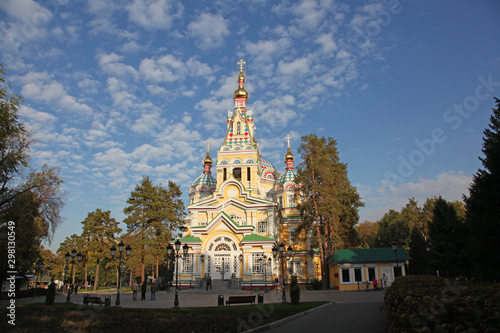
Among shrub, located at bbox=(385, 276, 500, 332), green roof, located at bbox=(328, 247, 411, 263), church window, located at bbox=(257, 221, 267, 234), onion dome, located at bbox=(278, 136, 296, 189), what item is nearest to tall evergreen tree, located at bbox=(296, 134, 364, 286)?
green roof, located at bbox=(328, 247, 411, 263)

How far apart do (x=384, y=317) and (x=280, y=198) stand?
35.5 m

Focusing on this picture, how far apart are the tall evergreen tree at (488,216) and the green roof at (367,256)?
16.5 metres

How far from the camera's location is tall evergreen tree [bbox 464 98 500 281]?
13947mm

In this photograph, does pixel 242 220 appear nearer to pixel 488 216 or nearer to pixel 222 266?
pixel 222 266

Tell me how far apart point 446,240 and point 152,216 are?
102 ft

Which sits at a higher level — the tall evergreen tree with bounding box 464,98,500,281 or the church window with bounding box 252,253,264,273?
the tall evergreen tree with bounding box 464,98,500,281

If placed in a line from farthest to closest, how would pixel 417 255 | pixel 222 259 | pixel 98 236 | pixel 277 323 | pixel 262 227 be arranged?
pixel 98 236 < pixel 262 227 < pixel 222 259 < pixel 417 255 < pixel 277 323

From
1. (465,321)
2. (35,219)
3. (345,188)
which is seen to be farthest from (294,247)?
(465,321)

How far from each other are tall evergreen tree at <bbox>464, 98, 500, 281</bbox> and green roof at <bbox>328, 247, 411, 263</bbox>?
54.1 feet

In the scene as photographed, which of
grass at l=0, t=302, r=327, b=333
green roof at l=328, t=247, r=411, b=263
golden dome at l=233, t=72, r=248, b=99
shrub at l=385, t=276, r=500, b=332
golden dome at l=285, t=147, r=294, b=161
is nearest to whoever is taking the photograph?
shrub at l=385, t=276, r=500, b=332

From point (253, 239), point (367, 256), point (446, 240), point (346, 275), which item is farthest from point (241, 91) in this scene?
point (446, 240)

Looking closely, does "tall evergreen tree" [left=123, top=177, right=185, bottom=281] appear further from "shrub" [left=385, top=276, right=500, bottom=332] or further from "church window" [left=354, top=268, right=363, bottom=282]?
"shrub" [left=385, top=276, right=500, bottom=332]

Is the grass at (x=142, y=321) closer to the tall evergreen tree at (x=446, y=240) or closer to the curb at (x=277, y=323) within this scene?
the curb at (x=277, y=323)

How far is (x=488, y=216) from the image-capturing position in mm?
14273
